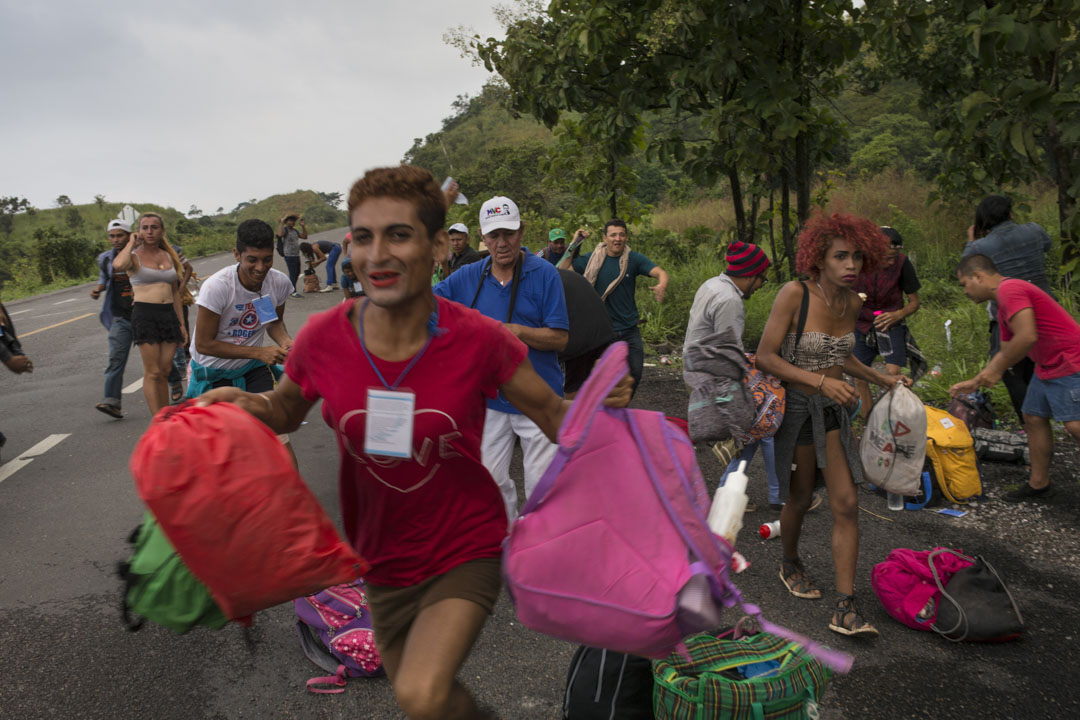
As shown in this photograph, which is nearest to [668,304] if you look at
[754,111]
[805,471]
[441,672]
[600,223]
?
[600,223]

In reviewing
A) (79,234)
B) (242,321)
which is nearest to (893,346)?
(242,321)

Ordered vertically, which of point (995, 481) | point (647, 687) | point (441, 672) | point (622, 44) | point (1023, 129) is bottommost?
point (995, 481)

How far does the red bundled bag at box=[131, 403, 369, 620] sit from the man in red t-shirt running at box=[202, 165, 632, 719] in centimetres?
25

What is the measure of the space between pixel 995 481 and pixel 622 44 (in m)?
7.00

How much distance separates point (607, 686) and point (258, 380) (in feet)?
11.2

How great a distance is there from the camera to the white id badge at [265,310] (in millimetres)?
4887

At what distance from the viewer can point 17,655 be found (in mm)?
3885

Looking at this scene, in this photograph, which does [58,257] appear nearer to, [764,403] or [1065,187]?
[1065,187]

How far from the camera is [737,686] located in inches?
99.4

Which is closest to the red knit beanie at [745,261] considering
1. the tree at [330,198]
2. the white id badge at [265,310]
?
the white id badge at [265,310]

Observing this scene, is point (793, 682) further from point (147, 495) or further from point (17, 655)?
point (17, 655)

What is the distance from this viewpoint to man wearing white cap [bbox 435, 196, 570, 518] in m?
4.48

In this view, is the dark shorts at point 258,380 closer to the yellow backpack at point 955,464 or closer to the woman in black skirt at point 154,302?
the woman in black skirt at point 154,302

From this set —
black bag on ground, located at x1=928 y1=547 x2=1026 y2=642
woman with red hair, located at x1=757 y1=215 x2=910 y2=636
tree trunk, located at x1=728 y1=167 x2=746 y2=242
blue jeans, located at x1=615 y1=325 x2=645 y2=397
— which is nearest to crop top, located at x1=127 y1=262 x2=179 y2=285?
blue jeans, located at x1=615 y1=325 x2=645 y2=397
